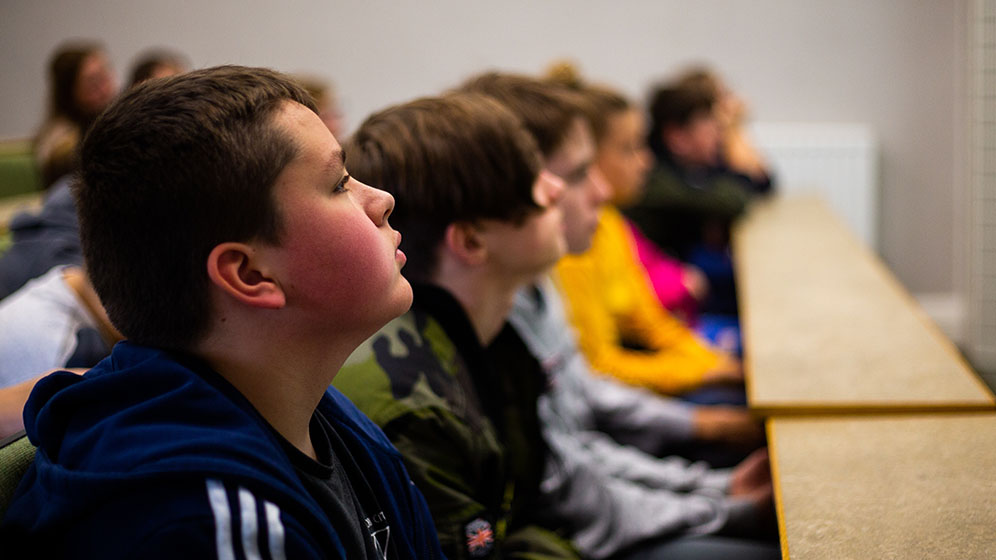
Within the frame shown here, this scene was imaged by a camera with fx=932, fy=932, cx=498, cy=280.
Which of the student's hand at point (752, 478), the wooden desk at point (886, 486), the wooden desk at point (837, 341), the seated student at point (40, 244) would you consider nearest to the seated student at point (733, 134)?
the wooden desk at point (837, 341)

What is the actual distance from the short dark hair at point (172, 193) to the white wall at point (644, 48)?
4268 millimetres

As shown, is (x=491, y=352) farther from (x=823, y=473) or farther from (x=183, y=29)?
(x=183, y=29)

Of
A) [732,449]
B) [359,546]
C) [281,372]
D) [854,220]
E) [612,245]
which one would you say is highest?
[281,372]

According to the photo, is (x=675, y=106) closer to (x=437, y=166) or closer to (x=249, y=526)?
(x=437, y=166)

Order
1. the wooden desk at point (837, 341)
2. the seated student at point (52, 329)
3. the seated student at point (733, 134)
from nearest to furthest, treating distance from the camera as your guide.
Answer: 1. the seated student at point (52, 329)
2. the wooden desk at point (837, 341)
3. the seated student at point (733, 134)

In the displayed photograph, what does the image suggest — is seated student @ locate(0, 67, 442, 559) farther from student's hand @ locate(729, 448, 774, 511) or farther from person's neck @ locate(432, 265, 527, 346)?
student's hand @ locate(729, 448, 774, 511)

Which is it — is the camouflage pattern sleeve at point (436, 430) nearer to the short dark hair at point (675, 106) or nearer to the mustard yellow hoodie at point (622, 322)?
the mustard yellow hoodie at point (622, 322)

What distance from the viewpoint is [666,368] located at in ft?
7.81

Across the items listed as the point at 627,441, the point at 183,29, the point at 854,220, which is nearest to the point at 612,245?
the point at 627,441

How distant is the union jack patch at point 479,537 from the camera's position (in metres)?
1.07

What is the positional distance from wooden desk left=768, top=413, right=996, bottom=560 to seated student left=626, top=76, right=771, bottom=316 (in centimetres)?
215

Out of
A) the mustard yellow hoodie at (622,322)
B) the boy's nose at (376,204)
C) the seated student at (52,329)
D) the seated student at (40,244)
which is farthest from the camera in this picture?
the mustard yellow hoodie at (622,322)

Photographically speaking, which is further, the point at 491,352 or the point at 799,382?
the point at 799,382

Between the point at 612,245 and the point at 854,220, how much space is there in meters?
2.82
